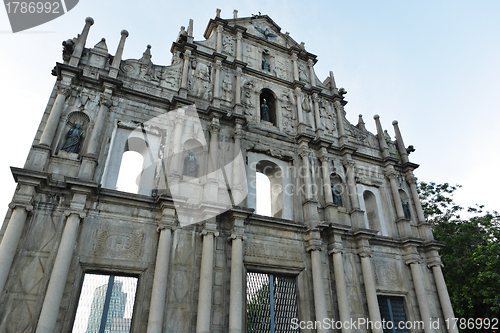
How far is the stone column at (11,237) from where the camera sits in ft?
23.8

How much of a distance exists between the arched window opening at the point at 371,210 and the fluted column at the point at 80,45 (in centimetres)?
1218

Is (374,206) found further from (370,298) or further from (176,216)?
(176,216)

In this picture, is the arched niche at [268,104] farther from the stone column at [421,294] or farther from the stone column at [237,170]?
the stone column at [421,294]

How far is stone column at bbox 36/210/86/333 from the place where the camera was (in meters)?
7.11

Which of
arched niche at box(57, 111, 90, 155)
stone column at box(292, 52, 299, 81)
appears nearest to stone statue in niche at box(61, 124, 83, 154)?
arched niche at box(57, 111, 90, 155)

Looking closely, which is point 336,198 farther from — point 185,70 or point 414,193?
point 185,70

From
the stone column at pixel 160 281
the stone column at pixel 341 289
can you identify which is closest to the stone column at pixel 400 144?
the stone column at pixel 341 289

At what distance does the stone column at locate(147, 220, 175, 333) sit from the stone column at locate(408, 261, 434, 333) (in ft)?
29.7

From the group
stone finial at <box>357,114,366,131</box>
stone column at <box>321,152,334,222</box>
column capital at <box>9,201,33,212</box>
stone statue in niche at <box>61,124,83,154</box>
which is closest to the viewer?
column capital at <box>9,201,33,212</box>

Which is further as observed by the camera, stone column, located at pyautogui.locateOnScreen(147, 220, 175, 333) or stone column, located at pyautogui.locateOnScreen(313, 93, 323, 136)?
stone column, located at pyautogui.locateOnScreen(313, 93, 323, 136)

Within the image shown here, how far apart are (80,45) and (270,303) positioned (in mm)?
10482

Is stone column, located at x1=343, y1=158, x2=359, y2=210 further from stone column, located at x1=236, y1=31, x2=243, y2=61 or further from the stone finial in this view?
stone column, located at x1=236, y1=31, x2=243, y2=61

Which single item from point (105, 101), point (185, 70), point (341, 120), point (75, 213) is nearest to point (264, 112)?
point (185, 70)

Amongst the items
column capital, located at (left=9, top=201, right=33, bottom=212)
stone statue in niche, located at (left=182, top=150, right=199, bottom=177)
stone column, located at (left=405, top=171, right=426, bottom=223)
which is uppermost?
stone column, located at (left=405, top=171, right=426, bottom=223)
